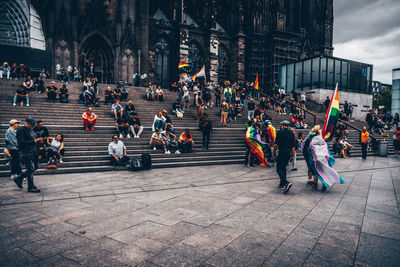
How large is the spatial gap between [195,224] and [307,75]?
28503 mm

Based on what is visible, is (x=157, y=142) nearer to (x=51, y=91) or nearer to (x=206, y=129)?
(x=206, y=129)

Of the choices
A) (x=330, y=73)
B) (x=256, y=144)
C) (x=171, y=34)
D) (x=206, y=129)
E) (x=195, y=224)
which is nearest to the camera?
(x=195, y=224)

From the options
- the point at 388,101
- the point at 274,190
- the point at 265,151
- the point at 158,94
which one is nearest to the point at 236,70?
the point at 158,94

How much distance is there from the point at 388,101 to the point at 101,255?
87.2m

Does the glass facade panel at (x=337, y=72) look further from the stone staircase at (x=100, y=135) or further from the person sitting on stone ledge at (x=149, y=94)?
the person sitting on stone ledge at (x=149, y=94)

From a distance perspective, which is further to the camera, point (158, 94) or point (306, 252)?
point (158, 94)

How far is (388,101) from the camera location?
71.8 meters

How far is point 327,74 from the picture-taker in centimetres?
2803

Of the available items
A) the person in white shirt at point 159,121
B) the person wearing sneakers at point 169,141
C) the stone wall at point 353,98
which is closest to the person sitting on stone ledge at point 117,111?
the person in white shirt at point 159,121

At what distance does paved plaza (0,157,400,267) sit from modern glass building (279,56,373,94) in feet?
75.8

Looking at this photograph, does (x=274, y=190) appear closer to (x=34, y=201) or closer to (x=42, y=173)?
(x=34, y=201)

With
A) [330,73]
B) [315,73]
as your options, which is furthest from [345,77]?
[315,73]

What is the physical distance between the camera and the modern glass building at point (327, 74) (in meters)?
28.0

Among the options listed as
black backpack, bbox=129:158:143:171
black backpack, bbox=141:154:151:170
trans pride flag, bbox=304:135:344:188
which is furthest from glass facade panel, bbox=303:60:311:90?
black backpack, bbox=129:158:143:171
